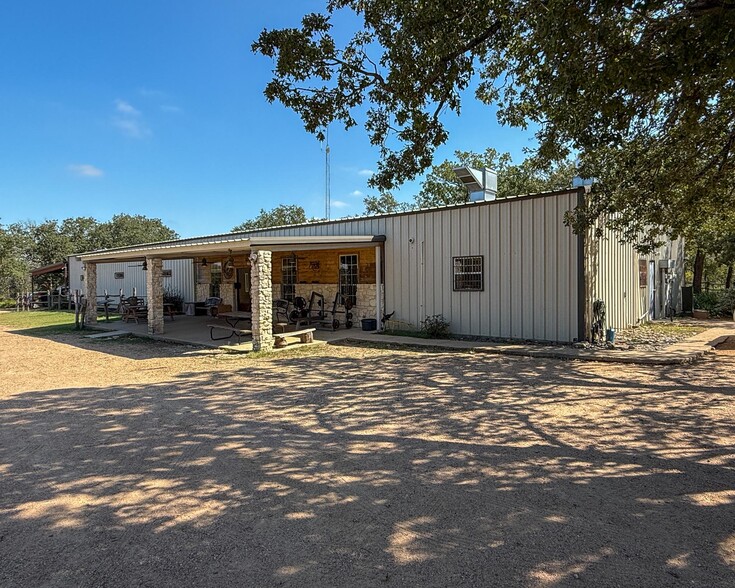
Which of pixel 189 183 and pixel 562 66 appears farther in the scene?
pixel 189 183

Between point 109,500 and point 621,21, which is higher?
point 621,21

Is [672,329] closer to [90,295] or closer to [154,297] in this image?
[154,297]

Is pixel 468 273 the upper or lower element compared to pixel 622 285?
upper

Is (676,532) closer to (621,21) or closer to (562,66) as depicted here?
(562,66)

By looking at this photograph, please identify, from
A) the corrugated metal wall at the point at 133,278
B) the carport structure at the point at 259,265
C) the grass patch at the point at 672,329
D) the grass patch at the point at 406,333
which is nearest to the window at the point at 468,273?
the grass patch at the point at 406,333

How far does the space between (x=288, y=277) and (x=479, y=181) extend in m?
7.13

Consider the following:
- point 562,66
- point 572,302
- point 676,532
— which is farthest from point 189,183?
point 676,532

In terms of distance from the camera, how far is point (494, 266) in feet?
36.2

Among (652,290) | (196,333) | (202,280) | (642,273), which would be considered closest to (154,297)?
(196,333)

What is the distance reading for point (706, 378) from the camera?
705 centimetres

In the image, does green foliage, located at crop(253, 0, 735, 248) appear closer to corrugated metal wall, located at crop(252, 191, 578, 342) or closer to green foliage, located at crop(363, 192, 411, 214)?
corrugated metal wall, located at crop(252, 191, 578, 342)

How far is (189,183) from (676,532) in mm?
36680

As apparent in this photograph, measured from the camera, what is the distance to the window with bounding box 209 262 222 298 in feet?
61.6

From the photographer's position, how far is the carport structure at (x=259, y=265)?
1027cm
